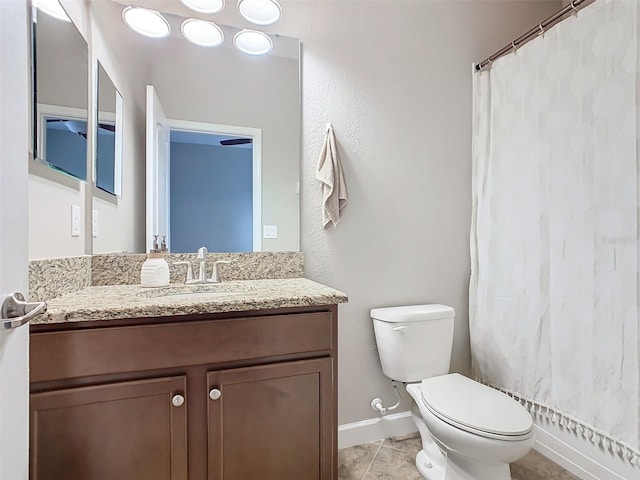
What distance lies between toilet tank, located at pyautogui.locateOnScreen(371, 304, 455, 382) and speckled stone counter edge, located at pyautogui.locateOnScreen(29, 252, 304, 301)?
53 centimetres

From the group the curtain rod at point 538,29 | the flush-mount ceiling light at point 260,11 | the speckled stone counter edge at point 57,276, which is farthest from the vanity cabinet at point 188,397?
the curtain rod at point 538,29

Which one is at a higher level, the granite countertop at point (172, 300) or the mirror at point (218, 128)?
the mirror at point (218, 128)

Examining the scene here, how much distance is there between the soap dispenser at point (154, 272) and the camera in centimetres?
135

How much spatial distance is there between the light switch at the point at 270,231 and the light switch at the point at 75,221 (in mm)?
767

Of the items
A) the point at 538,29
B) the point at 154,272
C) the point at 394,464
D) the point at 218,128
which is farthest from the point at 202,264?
the point at 538,29

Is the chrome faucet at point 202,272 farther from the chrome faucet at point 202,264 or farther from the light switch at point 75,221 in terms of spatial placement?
the light switch at point 75,221

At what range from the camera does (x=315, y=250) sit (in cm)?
172

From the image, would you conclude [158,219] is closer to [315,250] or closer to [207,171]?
[207,171]

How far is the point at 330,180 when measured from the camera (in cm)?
164

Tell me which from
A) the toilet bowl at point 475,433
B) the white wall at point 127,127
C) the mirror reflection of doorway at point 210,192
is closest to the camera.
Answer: the toilet bowl at point 475,433

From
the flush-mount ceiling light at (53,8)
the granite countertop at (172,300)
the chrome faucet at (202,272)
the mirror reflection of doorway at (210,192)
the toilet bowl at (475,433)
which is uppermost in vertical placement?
the flush-mount ceiling light at (53,8)

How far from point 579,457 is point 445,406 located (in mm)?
805

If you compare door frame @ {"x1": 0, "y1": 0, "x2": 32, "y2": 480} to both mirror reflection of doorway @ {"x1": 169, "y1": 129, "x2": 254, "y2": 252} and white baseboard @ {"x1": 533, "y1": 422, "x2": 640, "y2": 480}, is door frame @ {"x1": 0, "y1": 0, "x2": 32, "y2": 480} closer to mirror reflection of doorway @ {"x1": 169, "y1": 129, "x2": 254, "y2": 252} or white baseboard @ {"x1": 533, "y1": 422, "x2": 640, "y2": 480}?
mirror reflection of doorway @ {"x1": 169, "y1": 129, "x2": 254, "y2": 252}

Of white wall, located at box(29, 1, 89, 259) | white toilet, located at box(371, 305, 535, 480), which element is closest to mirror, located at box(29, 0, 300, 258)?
white wall, located at box(29, 1, 89, 259)
